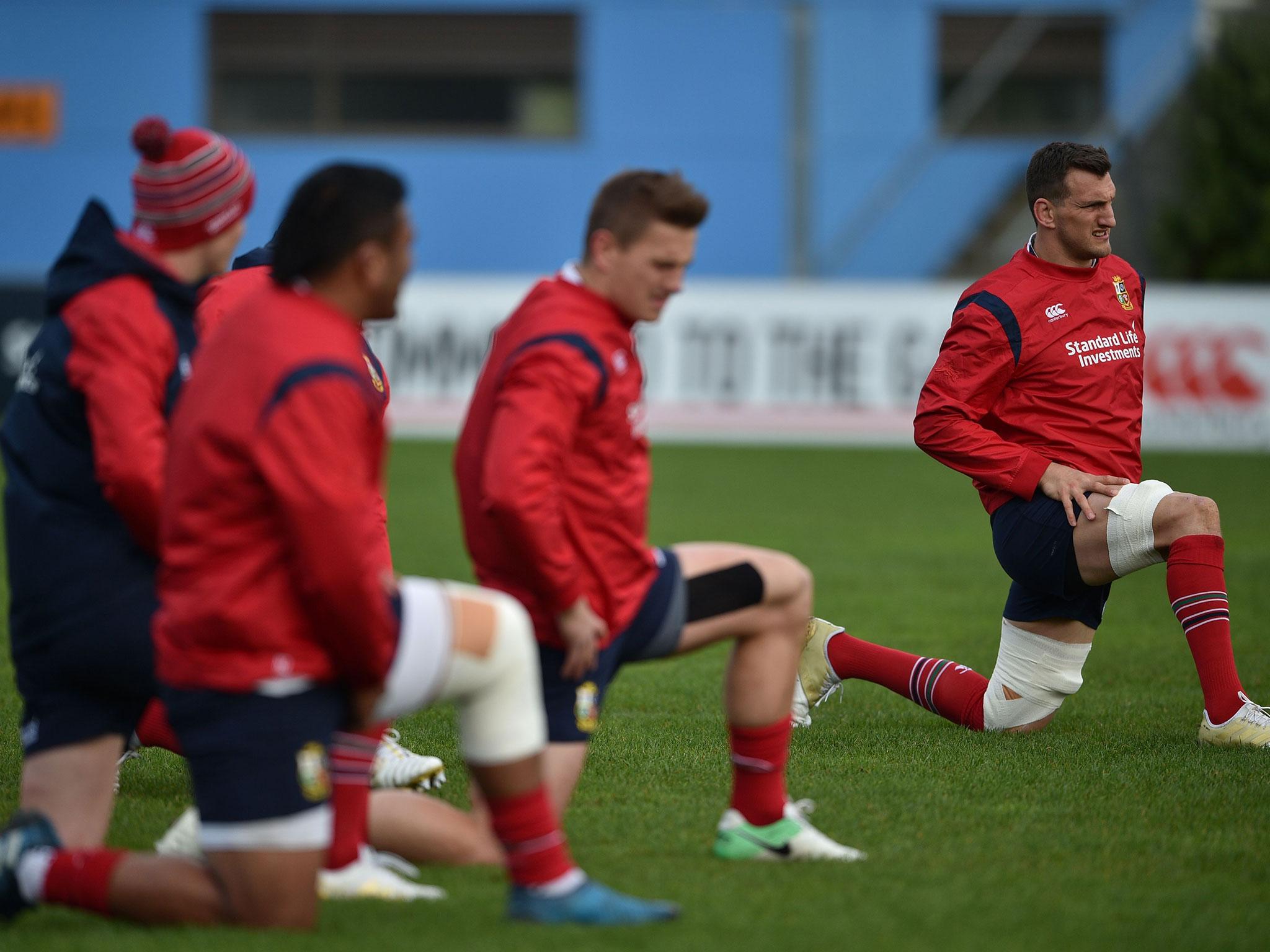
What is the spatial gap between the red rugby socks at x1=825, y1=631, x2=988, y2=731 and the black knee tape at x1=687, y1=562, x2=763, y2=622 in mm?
2091

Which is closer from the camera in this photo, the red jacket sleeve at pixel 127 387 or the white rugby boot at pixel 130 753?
the red jacket sleeve at pixel 127 387

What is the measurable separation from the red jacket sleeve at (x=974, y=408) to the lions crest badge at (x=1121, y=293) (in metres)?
0.52

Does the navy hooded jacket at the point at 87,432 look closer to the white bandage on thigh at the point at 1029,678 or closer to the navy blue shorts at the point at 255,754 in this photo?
the navy blue shorts at the point at 255,754

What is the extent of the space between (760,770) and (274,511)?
1.47 m

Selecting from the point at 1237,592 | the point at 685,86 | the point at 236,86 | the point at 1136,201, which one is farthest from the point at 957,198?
the point at 1237,592

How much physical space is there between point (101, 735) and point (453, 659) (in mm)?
1117

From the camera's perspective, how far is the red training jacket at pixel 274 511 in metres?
3.35

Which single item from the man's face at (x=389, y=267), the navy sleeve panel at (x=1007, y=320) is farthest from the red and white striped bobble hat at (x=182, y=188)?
the navy sleeve panel at (x=1007, y=320)

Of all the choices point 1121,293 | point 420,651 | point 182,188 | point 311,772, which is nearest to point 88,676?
point 311,772

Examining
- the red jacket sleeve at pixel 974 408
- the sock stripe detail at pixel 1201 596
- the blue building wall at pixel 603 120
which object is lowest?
the sock stripe detail at pixel 1201 596

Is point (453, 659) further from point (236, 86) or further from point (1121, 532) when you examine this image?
point (236, 86)

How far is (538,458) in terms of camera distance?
3.86 metres

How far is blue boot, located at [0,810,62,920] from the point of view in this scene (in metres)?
3.78

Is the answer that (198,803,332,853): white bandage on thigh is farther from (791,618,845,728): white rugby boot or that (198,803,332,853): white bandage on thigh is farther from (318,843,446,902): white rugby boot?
(791,618,845,728): white rugby boot
